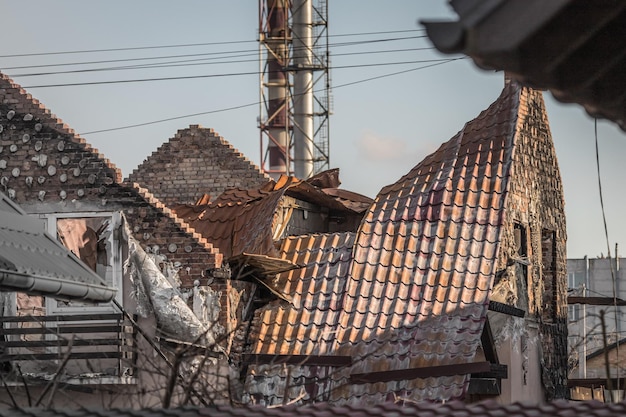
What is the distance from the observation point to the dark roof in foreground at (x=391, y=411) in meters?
8.32

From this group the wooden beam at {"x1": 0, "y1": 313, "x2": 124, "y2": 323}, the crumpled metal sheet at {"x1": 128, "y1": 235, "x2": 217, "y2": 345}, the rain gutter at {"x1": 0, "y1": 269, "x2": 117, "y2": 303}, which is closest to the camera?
the rain gutter at {"x1": 0, "y1": 269, "x2": 117, "y2": 303}

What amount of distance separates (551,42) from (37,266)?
5.29 metres

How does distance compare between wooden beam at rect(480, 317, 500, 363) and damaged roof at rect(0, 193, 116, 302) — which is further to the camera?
wooden beam at rect(480, 317, 500, 363)

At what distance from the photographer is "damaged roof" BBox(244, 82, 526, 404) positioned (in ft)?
55.9

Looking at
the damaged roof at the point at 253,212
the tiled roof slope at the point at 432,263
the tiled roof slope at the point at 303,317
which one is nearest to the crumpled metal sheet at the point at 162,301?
the tiled roof slope at the point at 303,317

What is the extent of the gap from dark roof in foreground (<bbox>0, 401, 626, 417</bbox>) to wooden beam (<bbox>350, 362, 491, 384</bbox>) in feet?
25.6

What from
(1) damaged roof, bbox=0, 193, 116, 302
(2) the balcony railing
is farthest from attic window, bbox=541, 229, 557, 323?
(1) damaged roof, bbox=0, 193, 116, 302

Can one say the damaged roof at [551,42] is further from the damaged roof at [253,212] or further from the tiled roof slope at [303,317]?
the damaged roof at [253,212]

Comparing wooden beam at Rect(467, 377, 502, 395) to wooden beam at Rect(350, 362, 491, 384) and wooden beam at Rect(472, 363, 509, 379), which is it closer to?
wooden beam at Rect(472, 363, 509, 379)

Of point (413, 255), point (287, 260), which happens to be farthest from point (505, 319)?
point (287, 260)

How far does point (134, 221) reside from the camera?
1878 cm

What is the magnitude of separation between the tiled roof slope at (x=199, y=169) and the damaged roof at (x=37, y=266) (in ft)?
51.2

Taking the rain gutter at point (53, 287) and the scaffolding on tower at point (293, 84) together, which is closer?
the rain gutter at point (53, 287)

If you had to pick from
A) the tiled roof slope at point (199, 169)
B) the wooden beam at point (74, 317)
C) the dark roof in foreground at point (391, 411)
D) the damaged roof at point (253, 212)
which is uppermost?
the tiled roof slope at point (199, 169)
